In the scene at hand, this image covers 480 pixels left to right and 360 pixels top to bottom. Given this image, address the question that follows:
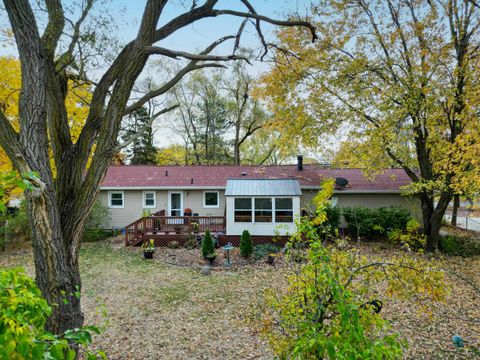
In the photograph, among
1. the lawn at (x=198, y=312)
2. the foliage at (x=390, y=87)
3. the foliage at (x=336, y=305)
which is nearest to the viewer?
the foliage at (x=336, y=305)

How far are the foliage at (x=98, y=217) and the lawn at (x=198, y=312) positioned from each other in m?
4.25

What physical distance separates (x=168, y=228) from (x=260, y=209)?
4645mm

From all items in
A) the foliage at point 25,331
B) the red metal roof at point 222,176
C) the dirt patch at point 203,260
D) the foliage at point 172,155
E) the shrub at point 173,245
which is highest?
the foliage at point 172,155

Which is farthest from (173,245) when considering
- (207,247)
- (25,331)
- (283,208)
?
(25,331)

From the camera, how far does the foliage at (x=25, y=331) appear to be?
106 centimetres

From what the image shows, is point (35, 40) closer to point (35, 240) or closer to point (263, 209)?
point (35, 240)

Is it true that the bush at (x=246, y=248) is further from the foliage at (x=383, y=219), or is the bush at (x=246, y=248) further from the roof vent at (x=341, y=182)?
the roof vent at (x=341, y=182)

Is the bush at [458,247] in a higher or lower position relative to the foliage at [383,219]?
lower

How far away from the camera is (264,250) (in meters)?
11.0

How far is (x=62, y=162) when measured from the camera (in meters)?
3.56

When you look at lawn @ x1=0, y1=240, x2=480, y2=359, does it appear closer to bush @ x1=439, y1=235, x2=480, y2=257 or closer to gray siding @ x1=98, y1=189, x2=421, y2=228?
bush @ x1=439, y1=235, x2=480, y2=257

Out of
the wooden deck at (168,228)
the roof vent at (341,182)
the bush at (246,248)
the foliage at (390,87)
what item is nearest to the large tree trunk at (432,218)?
the foliage at (390,87)

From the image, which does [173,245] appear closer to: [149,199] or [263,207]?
[263,207]

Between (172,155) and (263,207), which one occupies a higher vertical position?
(172,155)
